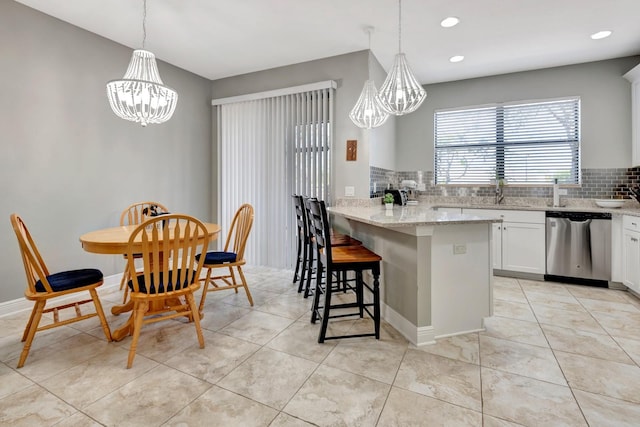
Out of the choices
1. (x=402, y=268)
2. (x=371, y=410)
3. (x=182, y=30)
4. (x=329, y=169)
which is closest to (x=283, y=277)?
(x=329, y=169)

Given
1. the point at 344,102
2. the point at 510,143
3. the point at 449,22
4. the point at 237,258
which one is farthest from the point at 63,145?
the point at 510,143

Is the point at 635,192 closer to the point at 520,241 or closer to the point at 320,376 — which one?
the point at 520,241

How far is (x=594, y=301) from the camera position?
3.06 m

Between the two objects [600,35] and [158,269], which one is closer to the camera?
[158,269]

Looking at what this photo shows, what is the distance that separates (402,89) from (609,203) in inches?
126

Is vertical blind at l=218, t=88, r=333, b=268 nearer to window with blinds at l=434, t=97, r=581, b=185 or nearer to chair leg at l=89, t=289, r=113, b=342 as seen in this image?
window with blinds at l=434, t=97, r=581, b=185

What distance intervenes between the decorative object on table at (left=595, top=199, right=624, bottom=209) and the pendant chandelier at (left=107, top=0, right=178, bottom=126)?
4932mm

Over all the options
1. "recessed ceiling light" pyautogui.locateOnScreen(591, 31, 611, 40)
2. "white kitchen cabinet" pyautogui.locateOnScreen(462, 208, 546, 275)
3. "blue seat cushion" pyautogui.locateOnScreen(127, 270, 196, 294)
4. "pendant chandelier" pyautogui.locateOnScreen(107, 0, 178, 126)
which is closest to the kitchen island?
"blue seat cushion" pyautogui.locateOnScreen(127, 270, 196, 294)

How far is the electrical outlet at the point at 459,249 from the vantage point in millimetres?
2291

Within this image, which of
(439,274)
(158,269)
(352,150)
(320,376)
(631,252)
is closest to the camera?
(320,376)

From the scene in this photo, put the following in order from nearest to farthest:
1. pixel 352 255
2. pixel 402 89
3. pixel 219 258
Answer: pixel 352 255
pixel 402 89
pixel 219 258

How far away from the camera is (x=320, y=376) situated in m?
1.83

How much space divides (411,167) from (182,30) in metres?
3.56

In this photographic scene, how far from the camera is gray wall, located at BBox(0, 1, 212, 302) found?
2.75 metres
